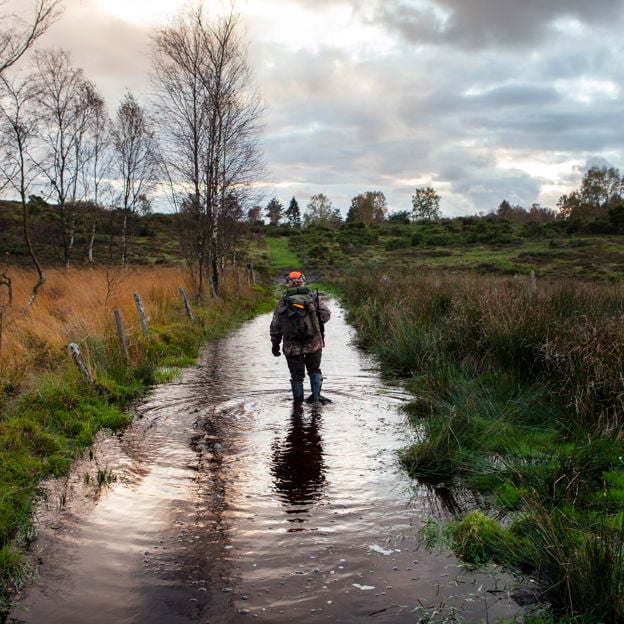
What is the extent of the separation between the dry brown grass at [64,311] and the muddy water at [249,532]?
2650mm

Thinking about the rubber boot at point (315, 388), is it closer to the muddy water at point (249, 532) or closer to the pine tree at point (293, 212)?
the muddy water at point (249, 532)

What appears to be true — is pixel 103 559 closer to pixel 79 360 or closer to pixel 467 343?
pixel 79 360

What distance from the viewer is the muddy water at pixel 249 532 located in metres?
3.78

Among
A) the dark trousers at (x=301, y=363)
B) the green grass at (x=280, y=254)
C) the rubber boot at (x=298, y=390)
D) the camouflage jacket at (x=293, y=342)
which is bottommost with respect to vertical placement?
the rubber boot at (x=298, y=390)

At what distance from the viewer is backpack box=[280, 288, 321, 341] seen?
8.84 metres

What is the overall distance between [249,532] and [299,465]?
1687 mm

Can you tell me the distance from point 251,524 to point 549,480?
2499 millimetres

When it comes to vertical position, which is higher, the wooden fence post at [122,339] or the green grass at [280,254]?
the green grass at [280,254]

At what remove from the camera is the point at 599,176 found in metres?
80.9

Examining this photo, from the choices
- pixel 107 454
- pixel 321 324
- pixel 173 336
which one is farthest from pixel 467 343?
pixel 173 336

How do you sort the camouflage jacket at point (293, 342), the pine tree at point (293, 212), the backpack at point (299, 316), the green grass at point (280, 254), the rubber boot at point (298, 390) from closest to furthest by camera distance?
the backpack at point (299, 316)
the camouflage jacket at point (293, 342)
the rubber boot at point (298, 390)
the green grass at point (280, 254)
the pine tree at point (293, 212)

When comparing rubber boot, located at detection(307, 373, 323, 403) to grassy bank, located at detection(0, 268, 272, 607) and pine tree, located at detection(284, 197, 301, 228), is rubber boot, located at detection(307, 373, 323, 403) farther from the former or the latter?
pine tree, located at detection(284, 197, 301, 228)

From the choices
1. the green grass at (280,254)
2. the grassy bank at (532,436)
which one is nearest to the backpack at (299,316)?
the grassy bank at (532,436)

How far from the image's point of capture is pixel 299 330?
8945mm
